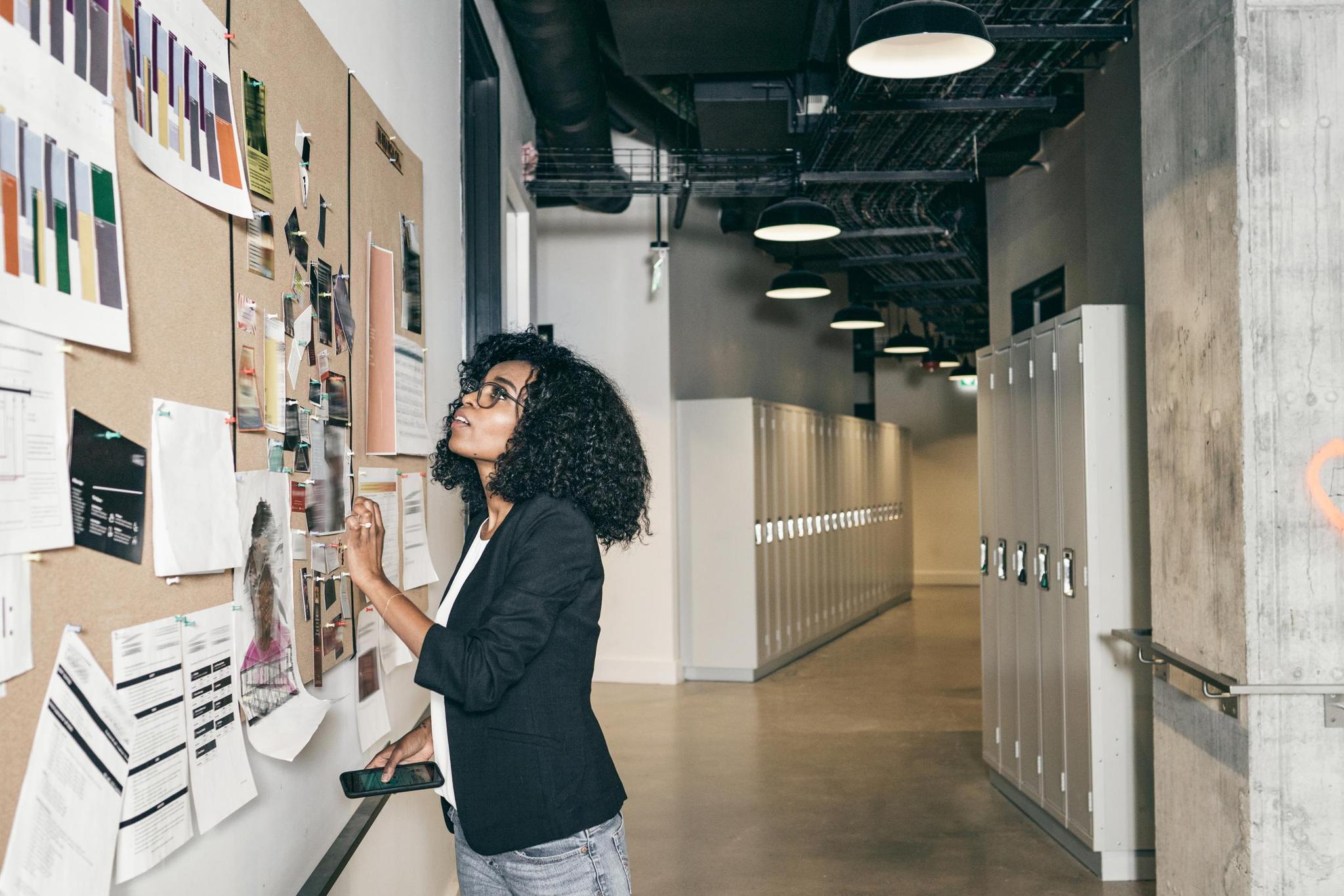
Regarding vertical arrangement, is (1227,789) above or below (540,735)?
below

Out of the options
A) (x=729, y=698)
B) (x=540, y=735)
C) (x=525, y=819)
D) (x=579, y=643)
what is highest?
(x=579, y=643)

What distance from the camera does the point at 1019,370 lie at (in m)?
5.02

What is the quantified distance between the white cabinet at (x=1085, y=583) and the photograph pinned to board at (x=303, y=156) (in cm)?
324

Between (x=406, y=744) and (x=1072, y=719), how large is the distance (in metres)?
3.32

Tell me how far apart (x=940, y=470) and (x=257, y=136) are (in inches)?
599

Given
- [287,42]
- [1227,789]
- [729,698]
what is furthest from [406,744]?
[729,698]

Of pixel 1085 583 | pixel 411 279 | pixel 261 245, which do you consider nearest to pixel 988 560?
pixel 1085 583

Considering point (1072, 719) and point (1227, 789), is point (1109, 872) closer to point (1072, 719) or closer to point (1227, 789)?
point (1072, 719)

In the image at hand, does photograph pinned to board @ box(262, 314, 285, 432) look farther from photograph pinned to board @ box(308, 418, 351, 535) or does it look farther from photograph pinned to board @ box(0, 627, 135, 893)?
photograph pinned to board @ box(0, 627, 135, 893)

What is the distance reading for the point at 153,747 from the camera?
1.27 metres

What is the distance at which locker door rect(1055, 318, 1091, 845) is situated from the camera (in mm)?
4277

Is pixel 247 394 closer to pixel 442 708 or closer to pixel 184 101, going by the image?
pixel 184 101

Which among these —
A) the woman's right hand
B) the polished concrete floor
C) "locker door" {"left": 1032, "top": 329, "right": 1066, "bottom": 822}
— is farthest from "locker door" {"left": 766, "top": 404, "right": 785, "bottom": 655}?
the woman's right hand

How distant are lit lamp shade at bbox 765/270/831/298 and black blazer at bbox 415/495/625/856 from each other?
637cm
